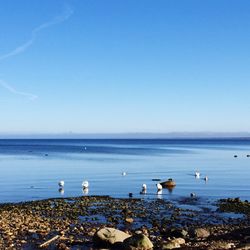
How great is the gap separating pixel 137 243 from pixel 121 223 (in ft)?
28.1

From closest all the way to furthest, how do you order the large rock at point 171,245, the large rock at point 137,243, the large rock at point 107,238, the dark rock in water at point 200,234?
the large rock at point 137,243
the large rock at point 171,245
the large rock at point 107,238
the dark rock in water at point 200,234

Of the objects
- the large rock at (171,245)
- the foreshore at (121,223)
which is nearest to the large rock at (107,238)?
the foreshore at (121,223)

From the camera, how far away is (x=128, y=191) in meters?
46.9

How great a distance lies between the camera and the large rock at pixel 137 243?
20.8m

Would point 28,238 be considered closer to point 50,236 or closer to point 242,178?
point 50,236

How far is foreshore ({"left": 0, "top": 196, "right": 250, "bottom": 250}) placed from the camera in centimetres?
2259

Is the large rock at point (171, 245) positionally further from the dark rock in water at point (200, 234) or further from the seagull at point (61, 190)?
the seagull at point (61, 190)

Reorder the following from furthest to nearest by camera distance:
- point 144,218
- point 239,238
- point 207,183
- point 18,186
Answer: point 207,183 < point 18,186 < point 144,218 < point 239,238

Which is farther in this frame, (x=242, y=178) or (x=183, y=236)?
(x=242, y=178)

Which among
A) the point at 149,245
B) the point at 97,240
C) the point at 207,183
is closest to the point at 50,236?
the point at 97,240

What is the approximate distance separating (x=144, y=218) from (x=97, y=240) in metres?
9.39

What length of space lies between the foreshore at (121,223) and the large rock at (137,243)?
8cm

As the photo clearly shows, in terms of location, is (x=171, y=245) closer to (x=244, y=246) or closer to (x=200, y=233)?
(x=244, y=246)

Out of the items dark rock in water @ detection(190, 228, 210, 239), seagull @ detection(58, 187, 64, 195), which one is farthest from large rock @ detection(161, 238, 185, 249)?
seagull @ detection(58, 187, 64, 195)
